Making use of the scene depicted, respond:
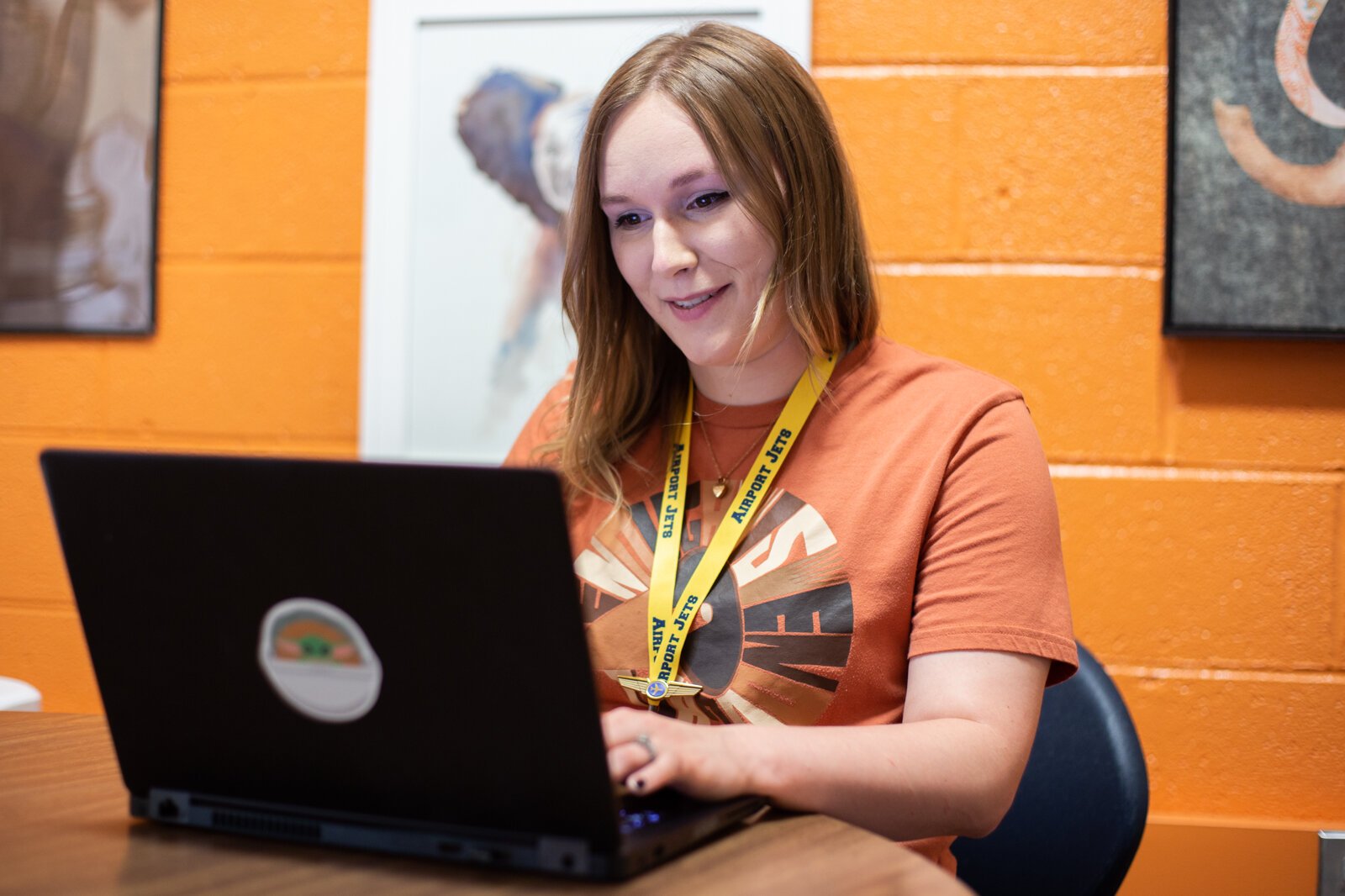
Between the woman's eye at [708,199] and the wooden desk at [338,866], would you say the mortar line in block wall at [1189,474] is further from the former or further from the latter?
the wooden desk at [338,866]

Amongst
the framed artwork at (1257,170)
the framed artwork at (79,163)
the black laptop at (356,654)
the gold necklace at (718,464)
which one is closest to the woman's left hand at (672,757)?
the black laptop at (356,654)

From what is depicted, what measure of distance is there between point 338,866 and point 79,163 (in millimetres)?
2131

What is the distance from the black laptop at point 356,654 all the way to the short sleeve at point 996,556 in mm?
426

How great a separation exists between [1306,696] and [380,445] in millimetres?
1805

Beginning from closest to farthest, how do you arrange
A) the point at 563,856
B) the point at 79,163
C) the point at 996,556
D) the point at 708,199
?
the point at 563,856, the point at 996,556, the point at 708,199, the point at 79,163

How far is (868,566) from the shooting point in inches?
49.2

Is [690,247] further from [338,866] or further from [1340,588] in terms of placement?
[1340,588]

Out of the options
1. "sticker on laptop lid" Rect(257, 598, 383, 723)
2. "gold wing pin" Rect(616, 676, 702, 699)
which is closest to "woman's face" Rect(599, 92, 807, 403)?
"gold wing pin" Rect(616, 676, 702, 699)

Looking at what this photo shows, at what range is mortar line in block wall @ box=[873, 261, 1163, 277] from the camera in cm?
200

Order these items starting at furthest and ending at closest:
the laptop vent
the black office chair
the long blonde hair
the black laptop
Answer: the long blonde hair → the black office chair → the laptop vent → the black laptop

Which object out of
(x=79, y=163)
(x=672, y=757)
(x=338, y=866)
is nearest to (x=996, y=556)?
(x=672, y=757)

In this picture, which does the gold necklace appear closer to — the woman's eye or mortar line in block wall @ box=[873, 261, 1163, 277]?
the woman's eye

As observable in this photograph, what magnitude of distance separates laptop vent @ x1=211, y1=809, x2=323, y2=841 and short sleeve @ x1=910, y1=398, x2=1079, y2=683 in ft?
2.15

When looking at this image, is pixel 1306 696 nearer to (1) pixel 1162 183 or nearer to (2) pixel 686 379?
(1) pixel 1162 183
